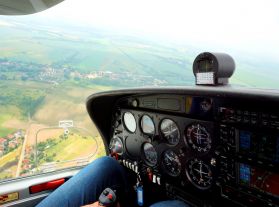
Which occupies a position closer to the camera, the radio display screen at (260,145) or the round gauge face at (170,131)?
A: the radio display screen at (260,145)

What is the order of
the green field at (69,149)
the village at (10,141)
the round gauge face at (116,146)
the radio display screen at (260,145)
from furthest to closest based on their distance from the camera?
the round gauge face at (116,146) < the green field at (69,149) < the village at (10,141) < the radio display screen at (260,145)

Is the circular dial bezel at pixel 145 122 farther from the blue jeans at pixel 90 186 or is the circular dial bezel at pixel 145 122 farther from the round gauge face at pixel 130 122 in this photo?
the blue jeans at pixel 90 186

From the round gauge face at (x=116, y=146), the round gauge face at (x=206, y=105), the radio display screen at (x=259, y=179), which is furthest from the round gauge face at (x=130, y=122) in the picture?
the radio display screen at (x=259, y=179)

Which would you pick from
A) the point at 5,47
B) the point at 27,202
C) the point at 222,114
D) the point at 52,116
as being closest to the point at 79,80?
the point at 52,116

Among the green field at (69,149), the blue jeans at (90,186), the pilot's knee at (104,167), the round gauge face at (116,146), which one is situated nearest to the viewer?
the blue jeans at (90,186)

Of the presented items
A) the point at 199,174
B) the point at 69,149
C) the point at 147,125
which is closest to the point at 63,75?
the point at 69,149

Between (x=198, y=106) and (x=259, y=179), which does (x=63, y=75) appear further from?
(x=259, y=179)

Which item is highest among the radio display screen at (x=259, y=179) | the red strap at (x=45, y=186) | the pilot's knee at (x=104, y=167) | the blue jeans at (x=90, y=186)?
the radio display screen at (x=259, y=179)

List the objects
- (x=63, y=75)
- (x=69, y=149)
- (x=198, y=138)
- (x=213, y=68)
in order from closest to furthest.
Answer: (x=213, y=68), (x=198, y=138), (x=69, y=149), (x=63, y=75)
